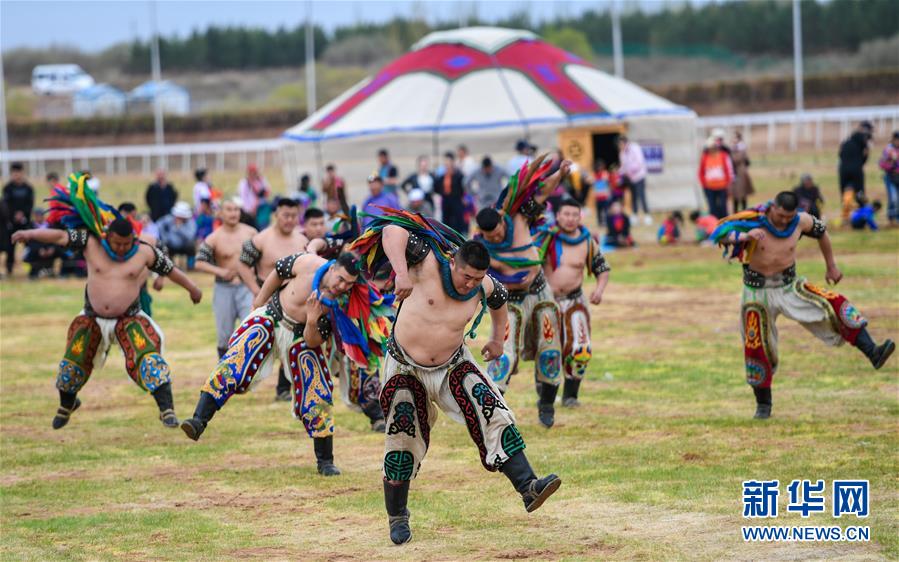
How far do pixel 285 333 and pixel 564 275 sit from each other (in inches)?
115

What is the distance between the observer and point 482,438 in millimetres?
7965

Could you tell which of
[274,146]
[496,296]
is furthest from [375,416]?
[274,146]

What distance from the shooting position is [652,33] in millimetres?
74688

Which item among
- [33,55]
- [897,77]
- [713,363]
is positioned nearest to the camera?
[713,363]

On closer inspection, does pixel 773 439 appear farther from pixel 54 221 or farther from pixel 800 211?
pixel 54 221

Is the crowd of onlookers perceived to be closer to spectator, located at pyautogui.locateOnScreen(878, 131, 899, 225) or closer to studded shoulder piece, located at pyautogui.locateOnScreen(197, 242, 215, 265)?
spectator, located at pyautogui.locateOnScreen(878, 131, 899, 225)

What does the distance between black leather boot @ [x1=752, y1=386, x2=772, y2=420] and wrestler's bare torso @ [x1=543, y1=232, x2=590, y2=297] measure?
1784mm

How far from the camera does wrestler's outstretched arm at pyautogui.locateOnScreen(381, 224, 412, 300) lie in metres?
7.75

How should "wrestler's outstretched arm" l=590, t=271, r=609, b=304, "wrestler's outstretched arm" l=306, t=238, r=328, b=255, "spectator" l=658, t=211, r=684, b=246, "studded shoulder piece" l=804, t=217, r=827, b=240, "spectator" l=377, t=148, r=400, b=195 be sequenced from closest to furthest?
"wrestler's outstretched arm" l=306, t=238, r=328, b=255
"studded shoulder piece" l=804, t=217, r=827, b=240
"wrestler's outstretched arm" l=590, t=271, r=609, b=304
"spectator" l=377, t=148, r=400, b=195
"spectator" l=658, t=211, r=684, b=246

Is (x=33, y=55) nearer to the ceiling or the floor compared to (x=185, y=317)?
nearer to the ceiling

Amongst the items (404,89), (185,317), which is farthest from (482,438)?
(404,89)

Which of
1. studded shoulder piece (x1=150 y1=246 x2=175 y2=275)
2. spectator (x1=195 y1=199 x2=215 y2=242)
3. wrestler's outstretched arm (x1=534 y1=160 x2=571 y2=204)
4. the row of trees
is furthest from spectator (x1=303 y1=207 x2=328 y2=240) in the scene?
the row of trees

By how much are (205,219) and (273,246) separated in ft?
32.4

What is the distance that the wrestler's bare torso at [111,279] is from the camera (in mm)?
11344
